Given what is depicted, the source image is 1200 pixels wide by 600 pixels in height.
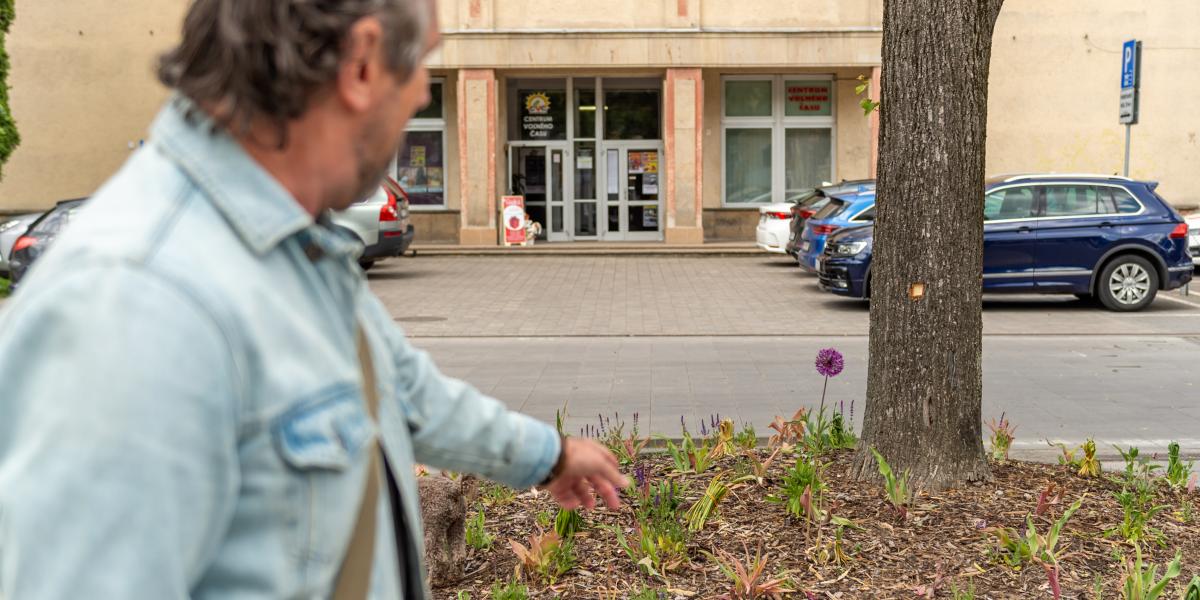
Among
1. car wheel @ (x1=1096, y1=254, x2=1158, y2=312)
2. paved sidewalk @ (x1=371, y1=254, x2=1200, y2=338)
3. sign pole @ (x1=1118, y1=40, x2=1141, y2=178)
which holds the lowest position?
paved sidewalk @ (x1=371, y1=254, x2=1200, y2=338)

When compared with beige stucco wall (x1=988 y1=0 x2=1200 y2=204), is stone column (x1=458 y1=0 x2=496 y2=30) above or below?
above

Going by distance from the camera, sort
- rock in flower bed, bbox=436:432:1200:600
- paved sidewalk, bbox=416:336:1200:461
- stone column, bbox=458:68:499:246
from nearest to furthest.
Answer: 1. rock in flower bed, bbox=436:432:1200:600
2. paved sidewalk, bbox=416:336:1200:461
3. stone column, bbox=458:68:499:246

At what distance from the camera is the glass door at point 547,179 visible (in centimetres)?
2888

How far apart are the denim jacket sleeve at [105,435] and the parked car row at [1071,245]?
14.7 m

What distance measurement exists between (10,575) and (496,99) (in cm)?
2674

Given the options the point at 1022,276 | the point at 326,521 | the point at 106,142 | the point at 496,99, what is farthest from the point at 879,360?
the point at 106,142

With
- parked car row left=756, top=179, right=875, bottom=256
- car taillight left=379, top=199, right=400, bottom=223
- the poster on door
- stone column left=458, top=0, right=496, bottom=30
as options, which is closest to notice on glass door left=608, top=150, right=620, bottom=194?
the poster on door

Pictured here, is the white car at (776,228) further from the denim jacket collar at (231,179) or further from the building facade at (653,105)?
the denim jacket collar at (231,179)

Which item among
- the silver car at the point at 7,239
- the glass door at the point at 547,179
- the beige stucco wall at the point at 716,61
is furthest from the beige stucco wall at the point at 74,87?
the silver car at the point at 7,239

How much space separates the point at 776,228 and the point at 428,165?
32.8 ft

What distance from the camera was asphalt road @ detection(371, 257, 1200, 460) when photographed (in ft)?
29.1

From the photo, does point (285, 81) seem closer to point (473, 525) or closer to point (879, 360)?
point (473, 525)

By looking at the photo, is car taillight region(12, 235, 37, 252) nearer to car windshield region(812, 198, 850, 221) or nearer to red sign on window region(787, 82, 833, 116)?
car windshield region(812, 198, 850, 221)

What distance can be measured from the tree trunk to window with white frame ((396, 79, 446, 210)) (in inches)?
954
